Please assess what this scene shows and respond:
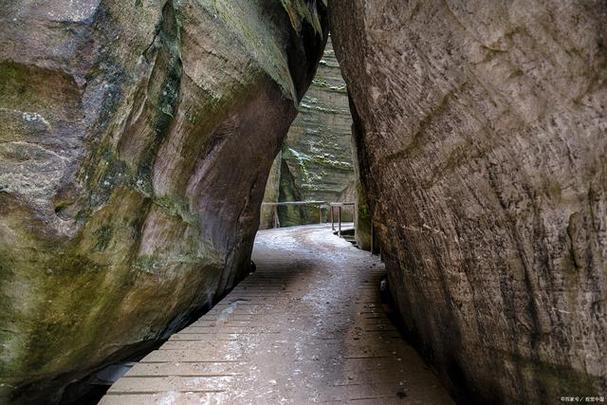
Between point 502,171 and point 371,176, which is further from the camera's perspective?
point 371,176

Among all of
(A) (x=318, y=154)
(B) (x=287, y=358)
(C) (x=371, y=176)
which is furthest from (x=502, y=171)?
(A) (x=318, y=154)

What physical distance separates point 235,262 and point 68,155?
3.92m

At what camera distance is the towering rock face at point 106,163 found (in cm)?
245

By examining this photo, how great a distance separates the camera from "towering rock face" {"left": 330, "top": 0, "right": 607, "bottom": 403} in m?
1.59

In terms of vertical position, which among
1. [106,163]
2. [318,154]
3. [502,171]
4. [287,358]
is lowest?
[287,358]

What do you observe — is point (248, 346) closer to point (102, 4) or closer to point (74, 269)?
point (74, 269)

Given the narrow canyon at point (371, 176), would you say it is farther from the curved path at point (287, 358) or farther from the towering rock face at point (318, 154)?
the towering rock face at point (318, 154)

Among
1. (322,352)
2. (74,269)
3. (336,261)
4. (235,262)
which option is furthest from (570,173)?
(336,261)

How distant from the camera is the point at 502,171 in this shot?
1963mm

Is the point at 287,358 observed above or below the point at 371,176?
Answer: below

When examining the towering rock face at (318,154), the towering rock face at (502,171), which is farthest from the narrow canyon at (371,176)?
the towering rock face at (318,154)

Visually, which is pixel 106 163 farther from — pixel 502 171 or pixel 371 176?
pixel 502 171

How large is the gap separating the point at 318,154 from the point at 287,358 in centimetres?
1929

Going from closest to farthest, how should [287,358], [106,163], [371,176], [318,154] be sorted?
[106,163] → [287,358] → [371,176] → [318,154]
